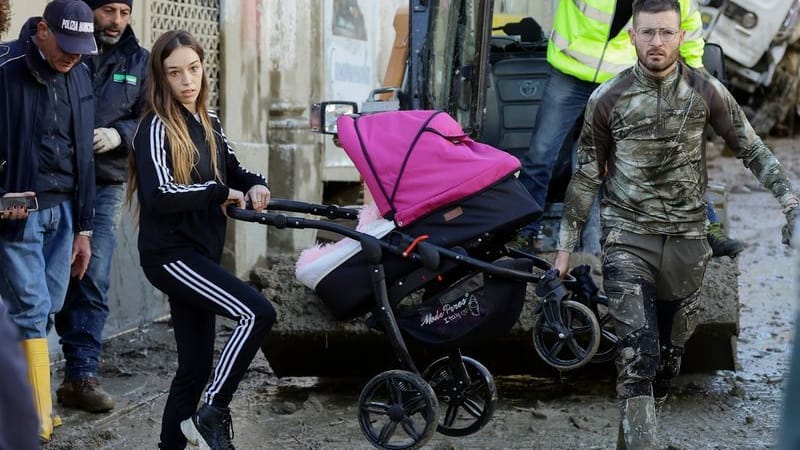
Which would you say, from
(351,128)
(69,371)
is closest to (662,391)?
(351,128)

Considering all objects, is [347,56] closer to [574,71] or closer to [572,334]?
[574,71]

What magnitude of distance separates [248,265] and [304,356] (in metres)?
3.82

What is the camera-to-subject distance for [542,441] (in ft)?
19.9

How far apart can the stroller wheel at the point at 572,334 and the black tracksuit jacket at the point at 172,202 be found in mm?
1281

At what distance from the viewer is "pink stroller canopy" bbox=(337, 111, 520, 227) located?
522cm

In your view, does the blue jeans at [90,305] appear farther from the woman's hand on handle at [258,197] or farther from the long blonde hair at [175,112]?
the woman's hand on handle at [258,197]

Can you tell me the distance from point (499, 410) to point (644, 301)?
5.04 feet

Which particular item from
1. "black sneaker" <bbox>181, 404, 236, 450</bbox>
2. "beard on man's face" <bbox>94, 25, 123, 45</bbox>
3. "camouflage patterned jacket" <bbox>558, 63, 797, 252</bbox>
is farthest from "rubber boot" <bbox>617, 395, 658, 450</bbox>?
"beard on man's face" <bbox>94, 25, 123, 45</bbox>

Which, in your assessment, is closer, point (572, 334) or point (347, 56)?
point (572, 334)

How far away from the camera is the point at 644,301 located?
525cm

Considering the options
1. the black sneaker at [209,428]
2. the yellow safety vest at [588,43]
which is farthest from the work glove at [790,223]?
the black sneaker at [209,428]

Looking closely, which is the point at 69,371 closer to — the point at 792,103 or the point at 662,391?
the point at 662,391

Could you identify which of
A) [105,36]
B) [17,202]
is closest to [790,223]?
[17,202]

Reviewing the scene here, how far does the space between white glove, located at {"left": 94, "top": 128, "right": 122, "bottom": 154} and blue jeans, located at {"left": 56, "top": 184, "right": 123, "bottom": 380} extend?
23 cm
